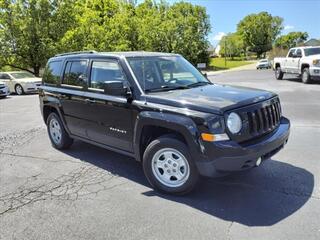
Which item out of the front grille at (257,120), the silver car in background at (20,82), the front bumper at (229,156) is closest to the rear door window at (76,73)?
the front bumper at (229,156)

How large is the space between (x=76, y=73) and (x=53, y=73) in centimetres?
102

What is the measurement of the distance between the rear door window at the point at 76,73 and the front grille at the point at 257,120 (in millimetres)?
2738

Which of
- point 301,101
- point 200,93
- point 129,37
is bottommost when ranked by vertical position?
point 301,101

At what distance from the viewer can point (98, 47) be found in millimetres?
30938

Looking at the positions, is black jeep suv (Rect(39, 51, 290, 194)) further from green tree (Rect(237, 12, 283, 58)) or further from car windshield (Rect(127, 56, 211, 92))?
green tree (Rect(237, 12, 283, 58))

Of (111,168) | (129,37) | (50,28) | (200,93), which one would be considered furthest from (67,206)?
(129,37)

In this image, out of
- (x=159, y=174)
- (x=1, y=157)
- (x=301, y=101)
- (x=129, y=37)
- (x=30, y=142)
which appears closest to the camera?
(x=159, y=174)

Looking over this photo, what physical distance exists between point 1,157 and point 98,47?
25.6 metres

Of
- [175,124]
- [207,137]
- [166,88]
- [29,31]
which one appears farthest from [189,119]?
[29,31]

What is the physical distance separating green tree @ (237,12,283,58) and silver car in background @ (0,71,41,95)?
8619 centimetres

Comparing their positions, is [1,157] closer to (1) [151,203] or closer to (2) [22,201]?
(2) [22,201]

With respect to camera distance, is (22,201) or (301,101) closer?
(22,201)

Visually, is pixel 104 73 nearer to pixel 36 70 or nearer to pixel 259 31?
pixel 36 70

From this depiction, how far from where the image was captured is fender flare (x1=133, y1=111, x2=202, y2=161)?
4.01 metres
